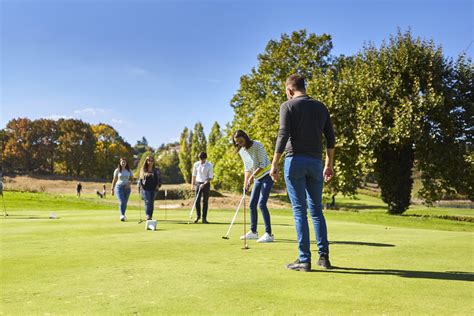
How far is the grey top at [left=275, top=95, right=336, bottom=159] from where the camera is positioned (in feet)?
19.4

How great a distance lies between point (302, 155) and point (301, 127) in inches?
15.8

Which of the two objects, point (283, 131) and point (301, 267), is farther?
point (283, 131)

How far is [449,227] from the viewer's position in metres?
16.6

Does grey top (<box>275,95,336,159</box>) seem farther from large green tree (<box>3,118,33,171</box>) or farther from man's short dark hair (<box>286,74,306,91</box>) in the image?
large green tree (<box>3,118,33,171</box>)

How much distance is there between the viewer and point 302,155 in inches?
236

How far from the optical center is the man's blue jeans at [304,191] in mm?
5984

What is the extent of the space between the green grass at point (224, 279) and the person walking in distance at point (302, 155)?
57 cm

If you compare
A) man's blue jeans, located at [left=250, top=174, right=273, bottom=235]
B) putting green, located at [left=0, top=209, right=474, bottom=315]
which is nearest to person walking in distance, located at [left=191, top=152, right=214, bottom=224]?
man's blue jeans, located at [left=250, top=174, right=273, bottom=235]

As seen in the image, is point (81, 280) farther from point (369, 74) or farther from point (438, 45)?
point (438, 45)

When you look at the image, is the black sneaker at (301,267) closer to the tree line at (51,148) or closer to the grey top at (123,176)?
the grey top at (123,176)

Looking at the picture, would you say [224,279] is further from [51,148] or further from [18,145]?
[18,145]

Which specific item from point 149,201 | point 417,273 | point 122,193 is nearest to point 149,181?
point 149,201

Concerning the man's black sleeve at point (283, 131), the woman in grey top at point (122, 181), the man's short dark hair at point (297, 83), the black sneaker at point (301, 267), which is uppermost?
the man's short dark hair at point (297, 83)

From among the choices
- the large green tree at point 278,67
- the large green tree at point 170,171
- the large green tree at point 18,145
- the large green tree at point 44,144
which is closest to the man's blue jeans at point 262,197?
the large green tree at point 278,67
